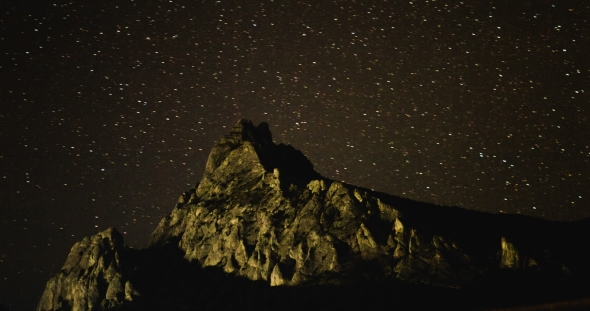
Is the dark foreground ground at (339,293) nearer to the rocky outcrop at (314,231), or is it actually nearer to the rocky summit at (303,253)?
the rocky summit at (303,253)

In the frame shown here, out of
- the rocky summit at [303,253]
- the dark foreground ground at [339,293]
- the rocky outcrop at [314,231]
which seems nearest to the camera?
the dark foreground ground at [339,293]

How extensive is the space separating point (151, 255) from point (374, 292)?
96.8ft

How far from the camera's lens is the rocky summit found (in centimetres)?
4947

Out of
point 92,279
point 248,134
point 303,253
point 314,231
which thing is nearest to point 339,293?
point 303,253

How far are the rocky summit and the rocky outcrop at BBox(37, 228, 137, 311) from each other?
145 mm

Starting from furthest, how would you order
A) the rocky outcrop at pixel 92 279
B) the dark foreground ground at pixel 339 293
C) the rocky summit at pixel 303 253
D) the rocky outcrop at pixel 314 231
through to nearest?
the rocky outcrop at pixel 92 279 → the rocky outcrop at pixel 314 231 → the rocky summit at pixel 303 253 → the dark foreground ground at pixel 339 293

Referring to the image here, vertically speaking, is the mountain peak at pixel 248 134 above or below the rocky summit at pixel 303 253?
above

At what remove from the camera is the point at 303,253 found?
184 feet

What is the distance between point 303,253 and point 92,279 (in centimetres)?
2382

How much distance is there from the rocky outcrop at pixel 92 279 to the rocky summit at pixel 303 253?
14 centimetres

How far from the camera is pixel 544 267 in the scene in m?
49.7

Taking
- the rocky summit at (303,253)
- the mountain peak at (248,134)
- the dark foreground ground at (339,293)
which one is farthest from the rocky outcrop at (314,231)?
the dark foreground ground at (339,293)

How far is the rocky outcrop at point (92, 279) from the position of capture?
63.7 metres

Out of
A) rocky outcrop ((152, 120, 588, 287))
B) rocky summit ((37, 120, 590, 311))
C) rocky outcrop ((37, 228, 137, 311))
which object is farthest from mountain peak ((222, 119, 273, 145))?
rocky outcrop ((37, 228, 137, 311))
